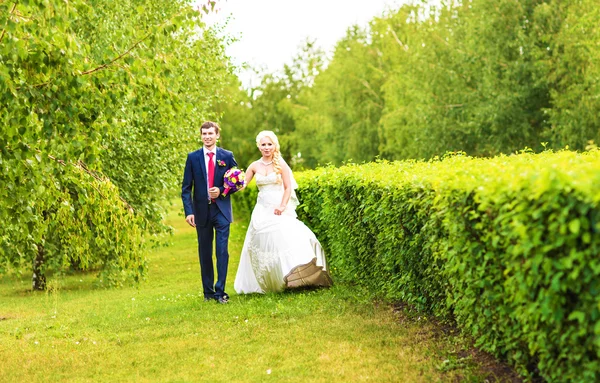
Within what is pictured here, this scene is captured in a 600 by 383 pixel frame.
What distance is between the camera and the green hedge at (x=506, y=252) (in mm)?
4421

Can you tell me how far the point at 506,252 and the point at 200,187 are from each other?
19.7 ft

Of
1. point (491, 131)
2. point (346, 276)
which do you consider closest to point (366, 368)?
point (346, 276)

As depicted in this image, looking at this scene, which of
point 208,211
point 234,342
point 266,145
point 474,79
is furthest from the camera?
point 474,79

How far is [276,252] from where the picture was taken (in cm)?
1077

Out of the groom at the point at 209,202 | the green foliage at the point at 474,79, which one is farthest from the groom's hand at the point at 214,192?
the green foliage at the point at 474,79

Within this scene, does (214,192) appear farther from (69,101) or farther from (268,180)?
(69,101)

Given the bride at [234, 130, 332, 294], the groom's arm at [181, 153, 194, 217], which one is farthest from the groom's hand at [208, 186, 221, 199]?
the bride at [234, 130, 332, 294]

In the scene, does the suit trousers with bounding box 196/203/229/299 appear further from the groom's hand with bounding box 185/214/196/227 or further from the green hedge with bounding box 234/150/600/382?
the green hedge with bounding box 234/150/600/382

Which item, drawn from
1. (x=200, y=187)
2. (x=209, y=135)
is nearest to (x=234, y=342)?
(x=200, y=187)

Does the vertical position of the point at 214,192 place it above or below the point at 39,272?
above

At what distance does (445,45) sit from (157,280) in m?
25.9

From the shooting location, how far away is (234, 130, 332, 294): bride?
10.8m

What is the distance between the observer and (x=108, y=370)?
7.44 metres

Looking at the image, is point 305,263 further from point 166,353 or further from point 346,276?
point 166,353
